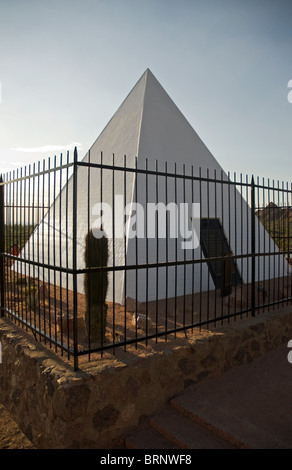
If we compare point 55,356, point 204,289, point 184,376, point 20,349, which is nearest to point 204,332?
point 184,376

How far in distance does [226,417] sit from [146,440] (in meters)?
0.83

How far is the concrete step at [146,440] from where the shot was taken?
3.18 meters

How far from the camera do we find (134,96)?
11195 mm

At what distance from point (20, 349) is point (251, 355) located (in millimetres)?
3052

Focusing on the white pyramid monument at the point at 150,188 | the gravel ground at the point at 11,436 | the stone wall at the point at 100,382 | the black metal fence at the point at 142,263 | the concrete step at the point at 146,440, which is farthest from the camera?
the white pyramid monument at the point at 150,188

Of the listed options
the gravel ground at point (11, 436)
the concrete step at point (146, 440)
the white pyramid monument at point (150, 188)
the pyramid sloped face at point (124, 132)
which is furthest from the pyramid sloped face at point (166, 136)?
the concrete step at point (146, 440)

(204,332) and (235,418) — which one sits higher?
(204,332)

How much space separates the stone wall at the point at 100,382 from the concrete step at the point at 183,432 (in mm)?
156

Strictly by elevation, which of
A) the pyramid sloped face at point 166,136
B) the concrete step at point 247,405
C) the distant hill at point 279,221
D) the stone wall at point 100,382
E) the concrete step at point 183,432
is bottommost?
the concrete step at point 183,432

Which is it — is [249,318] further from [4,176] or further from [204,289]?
[4,176]

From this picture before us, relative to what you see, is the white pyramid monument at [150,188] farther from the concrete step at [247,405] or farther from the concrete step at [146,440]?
the concrete step at [146,440]

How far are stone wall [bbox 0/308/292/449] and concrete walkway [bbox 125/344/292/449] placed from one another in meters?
0.14
